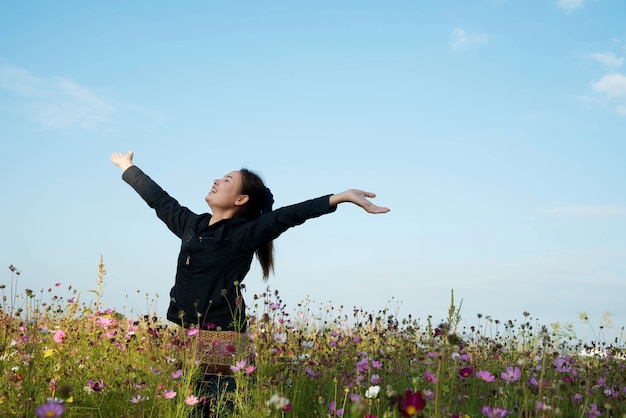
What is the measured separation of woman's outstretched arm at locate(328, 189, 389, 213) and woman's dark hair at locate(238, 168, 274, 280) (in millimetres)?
955

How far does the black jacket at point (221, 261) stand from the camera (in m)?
4.73

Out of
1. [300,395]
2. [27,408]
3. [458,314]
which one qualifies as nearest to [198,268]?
[300,395]

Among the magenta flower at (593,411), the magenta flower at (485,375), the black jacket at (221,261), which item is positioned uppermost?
Answer: the black jacket at (221,261)

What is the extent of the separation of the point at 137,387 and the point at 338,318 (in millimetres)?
3829

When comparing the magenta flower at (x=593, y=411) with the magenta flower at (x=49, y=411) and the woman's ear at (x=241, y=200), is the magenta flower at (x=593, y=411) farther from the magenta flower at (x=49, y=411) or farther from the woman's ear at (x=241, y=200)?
the woman's ear at (x=241, y=200)

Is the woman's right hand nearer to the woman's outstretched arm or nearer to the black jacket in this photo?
the black jacket

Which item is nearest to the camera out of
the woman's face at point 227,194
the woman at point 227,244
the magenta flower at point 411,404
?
the magenta flower at point 411,404

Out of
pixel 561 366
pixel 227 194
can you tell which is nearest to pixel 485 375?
pixel 561 366

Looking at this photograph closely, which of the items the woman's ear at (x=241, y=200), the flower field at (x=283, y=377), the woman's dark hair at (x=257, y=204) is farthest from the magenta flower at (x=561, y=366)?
the woman's ear at (x=241, y=200)

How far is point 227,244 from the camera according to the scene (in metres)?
4.89

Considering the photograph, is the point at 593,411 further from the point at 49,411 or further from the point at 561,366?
the point at 49,411

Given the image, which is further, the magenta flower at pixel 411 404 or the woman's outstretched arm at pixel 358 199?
the woman's outstretched arm at pixel 358 199

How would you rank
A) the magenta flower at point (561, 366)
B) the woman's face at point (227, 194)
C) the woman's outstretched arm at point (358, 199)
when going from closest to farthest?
the magenta flower at point (561, 366) → the woman's outstretched arm at point (358, 199) → the woman's face at point (227, 194)

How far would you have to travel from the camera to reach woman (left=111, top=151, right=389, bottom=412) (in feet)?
15.4
